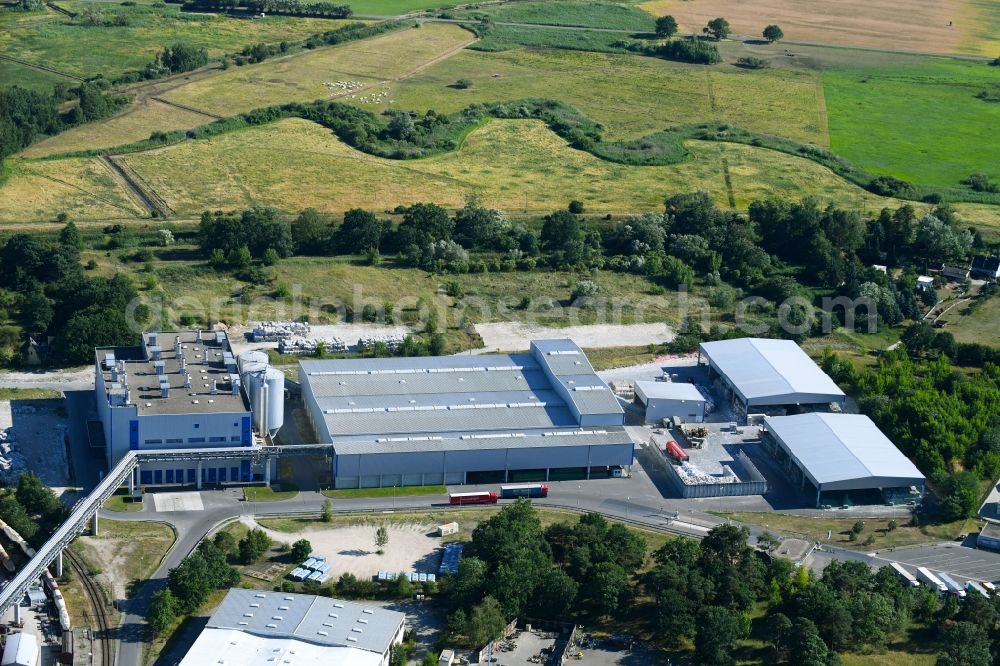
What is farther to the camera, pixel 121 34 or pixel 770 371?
pixel 121 34

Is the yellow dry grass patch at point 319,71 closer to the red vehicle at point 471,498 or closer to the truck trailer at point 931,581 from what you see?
the red vehicle at point 471,498

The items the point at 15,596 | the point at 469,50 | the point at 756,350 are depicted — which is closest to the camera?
the point at 15,596

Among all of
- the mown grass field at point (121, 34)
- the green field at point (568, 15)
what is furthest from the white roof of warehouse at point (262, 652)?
the green field at point (568, 15)

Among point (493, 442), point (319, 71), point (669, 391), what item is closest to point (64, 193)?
point (319, 71)

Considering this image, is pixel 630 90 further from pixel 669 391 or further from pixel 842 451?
pixel 842 451

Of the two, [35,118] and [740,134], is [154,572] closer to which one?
[35,118]

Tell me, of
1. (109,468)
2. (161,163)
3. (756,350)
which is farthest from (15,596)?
(161,163)

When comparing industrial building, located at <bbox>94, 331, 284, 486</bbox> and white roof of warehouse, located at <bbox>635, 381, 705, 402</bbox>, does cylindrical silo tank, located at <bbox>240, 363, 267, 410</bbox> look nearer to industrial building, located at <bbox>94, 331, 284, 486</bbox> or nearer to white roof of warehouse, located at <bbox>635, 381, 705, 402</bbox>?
→ industrial building, located at <bbox>94, 331, 284, 486</bbox>

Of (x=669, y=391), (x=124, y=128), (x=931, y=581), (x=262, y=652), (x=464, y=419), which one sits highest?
(x=124, y=128)
